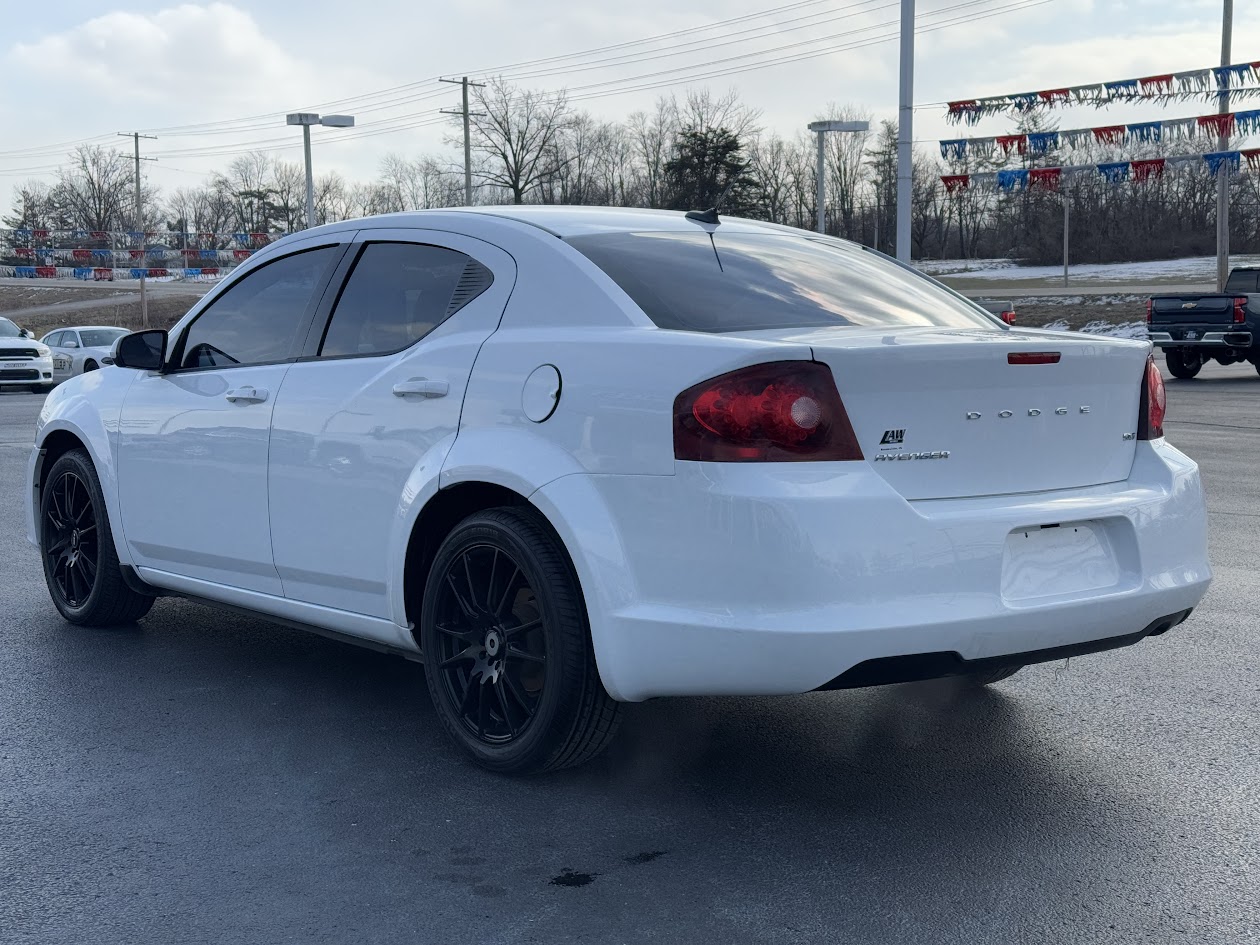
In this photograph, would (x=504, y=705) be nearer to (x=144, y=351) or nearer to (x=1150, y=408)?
(x=1150, y=408)

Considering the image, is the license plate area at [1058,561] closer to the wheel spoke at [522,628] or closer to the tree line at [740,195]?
the wheel spoke at [522,628]

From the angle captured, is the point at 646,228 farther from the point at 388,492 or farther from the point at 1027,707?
the point at 1027,707

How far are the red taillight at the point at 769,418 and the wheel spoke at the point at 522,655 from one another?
801 millimetres

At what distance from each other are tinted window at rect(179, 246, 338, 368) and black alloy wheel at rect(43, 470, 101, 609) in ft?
3.25

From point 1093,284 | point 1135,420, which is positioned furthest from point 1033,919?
point 1093,284

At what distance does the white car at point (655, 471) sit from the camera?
11.4ft

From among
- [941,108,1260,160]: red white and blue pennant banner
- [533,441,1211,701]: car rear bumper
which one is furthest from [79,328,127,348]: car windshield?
[533,441,1211,701]: car rear bumper

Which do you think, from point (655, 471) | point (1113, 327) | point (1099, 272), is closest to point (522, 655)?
point (655, 471)

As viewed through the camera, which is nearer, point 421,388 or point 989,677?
point 421,388

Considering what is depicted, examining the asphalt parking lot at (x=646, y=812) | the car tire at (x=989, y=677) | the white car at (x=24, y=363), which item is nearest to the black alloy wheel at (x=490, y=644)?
the asphalt parking lot at (x=646, y=812)

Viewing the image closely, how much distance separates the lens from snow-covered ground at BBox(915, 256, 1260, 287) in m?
68.3

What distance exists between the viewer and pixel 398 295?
465 centimetres

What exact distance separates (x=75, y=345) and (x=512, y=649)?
29.0 m

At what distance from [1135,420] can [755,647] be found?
147 cm
